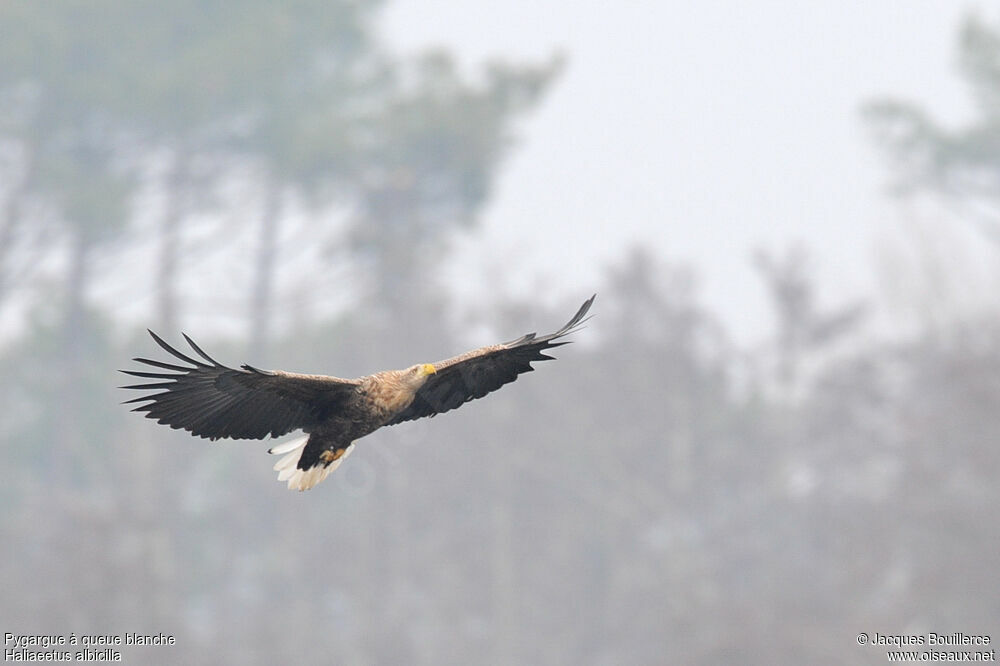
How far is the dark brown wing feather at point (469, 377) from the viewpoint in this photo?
6.34 metres

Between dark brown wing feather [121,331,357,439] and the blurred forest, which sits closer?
dark brown wing feather [121,331,357,439]

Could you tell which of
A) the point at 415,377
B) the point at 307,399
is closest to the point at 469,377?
the point at 415,377

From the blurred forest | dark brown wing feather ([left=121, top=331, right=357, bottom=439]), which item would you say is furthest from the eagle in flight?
the blurred forest

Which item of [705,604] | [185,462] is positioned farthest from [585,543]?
[185,462]

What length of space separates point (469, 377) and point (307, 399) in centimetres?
73

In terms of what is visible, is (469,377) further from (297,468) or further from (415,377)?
(297,468)

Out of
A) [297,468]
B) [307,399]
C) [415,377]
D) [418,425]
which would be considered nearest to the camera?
[415,377]

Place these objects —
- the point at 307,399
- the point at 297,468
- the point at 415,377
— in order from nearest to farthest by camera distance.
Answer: the point at 415,377
the point at 307,399
the point at 297,468

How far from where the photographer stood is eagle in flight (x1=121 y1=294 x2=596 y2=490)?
5.96 meters

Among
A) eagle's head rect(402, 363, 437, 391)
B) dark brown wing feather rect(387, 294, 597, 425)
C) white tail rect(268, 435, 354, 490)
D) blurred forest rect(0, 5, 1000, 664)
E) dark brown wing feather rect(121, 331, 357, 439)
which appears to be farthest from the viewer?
blurred forest rect(0, 5, 1000, 664)

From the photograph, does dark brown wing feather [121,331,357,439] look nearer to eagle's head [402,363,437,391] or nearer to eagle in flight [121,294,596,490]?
eagle in flight [121,294,596,490]

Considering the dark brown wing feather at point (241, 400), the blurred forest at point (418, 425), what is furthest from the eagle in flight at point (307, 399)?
the blurred forest at point (418, 425)

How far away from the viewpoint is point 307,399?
616cm

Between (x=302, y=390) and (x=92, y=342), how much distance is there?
1133 inches
